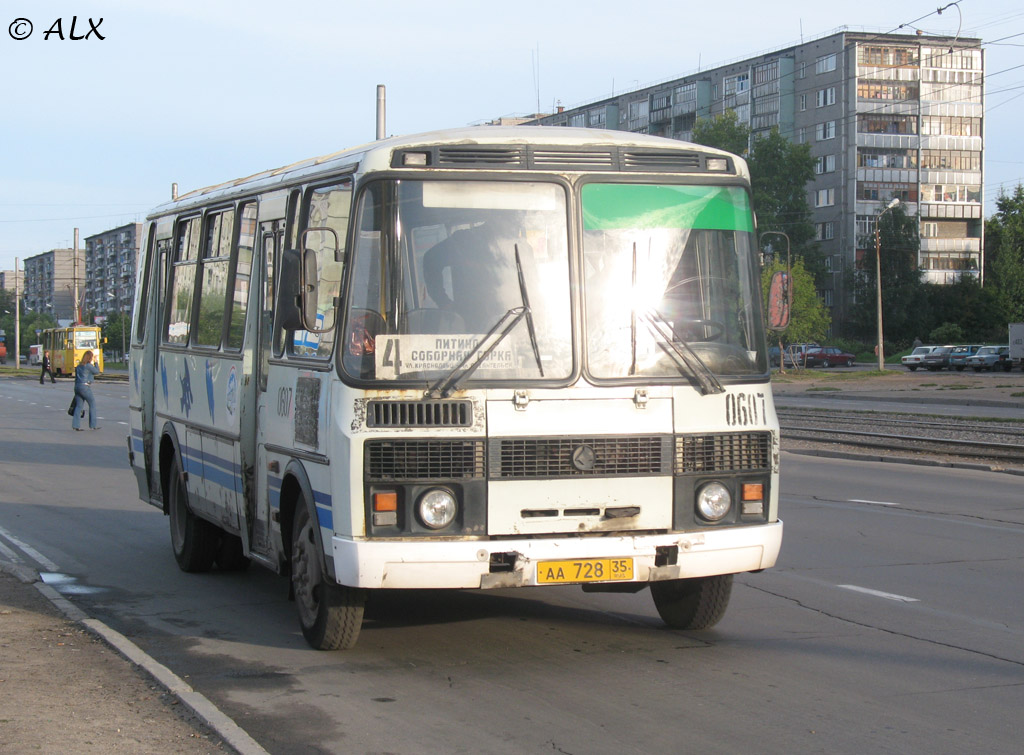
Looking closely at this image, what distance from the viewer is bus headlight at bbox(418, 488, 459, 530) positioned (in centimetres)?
612

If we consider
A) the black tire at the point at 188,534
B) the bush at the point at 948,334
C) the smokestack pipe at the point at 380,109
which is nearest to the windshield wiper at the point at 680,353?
the black tire at the point at 188,534

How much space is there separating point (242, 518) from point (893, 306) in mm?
86647

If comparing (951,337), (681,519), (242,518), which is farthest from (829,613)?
(951,337)

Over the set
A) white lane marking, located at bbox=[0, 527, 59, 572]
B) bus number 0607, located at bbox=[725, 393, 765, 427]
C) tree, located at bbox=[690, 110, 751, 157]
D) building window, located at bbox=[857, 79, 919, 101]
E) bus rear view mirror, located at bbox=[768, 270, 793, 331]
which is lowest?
white lane marking, located at bbox=[0, 527, 59, 572]

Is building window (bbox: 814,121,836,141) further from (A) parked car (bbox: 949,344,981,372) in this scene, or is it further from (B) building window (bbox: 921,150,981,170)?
(A) parked car (bbox: 949,344,981,372)

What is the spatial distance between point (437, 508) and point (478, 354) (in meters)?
0.77

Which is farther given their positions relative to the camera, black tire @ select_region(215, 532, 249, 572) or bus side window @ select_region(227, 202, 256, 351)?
black tire @ select_region(215, 532, 249, 572)

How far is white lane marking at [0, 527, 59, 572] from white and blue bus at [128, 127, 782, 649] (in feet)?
12.9

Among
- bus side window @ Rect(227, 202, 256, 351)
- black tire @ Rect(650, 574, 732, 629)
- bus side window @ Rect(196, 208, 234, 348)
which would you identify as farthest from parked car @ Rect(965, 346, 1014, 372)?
bus side window @ Rect(227, 202, 256, 351)

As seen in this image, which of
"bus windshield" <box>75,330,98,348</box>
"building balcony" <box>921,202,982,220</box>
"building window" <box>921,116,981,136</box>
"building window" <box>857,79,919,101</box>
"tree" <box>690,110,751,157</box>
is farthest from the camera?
"building balcony" <box>921,202,982,220</box>

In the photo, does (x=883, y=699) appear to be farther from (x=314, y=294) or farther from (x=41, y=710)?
(x=41, y=710)

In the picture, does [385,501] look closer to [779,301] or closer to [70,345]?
[779,301]

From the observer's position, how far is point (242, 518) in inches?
316

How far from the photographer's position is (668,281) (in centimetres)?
661
